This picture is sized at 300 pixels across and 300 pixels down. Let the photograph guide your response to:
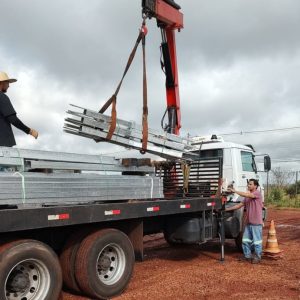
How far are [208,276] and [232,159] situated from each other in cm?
307

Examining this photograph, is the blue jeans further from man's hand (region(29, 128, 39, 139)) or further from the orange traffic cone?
man's hand (region(29, 128, 39, 139))

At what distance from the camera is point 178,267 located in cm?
802

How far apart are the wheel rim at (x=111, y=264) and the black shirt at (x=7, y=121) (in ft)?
6.22

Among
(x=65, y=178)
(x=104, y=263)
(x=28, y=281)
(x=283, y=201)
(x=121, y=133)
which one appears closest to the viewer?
(x=28, y=281)

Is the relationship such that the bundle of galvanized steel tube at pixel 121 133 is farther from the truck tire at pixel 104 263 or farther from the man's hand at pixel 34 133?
the truck tire at pixel 104 263

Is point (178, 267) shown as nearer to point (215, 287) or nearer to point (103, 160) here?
point (215, 287)

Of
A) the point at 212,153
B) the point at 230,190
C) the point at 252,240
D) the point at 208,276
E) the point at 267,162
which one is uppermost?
the point at 212,153

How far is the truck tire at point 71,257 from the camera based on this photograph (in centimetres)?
554

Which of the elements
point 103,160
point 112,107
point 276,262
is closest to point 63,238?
point 103,160

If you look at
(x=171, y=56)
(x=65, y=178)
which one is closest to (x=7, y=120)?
(x=65, y=178)

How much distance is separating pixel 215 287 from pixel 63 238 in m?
2.42

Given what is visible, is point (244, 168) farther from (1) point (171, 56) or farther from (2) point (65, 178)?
(2) point (65, 178)

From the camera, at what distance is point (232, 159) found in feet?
31.0

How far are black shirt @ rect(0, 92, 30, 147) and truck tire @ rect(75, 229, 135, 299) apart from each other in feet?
5.32
